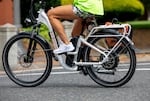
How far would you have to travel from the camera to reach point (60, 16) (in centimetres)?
756

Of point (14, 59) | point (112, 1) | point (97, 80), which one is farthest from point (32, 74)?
point (112, 1)

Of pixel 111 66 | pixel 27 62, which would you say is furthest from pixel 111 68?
pixel 27 62

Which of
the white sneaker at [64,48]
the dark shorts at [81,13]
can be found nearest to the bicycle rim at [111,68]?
the white sneaker at [64,48]

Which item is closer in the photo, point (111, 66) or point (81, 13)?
point (81, 13)

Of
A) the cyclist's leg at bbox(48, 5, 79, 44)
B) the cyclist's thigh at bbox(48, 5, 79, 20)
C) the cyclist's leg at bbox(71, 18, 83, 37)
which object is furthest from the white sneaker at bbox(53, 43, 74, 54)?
the cyclist's thigh at bbox(48, 5, 79, 20)

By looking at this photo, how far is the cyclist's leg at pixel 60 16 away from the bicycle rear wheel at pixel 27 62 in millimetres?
294

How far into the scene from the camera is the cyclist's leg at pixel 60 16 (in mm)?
7539

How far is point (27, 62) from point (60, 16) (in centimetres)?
84

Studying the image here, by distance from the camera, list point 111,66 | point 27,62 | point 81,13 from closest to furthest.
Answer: point 81,13
point 111,66
point 27,62

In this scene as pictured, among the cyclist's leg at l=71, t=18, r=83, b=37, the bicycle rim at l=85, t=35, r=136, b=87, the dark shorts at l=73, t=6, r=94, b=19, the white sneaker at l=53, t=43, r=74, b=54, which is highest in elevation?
the dark shorts at l=73, t=6, r=94, b=19

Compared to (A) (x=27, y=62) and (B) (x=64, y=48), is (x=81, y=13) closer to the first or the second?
(B) (x=64, y=48)

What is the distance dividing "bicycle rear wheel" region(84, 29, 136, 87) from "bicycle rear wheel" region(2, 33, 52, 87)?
1.86 ft

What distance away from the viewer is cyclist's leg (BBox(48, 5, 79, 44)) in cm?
754

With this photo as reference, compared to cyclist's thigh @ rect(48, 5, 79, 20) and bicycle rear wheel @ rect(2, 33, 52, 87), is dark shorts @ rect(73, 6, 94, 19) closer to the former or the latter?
cyclist's thigh @ rect(48, 5, 79, 20)
